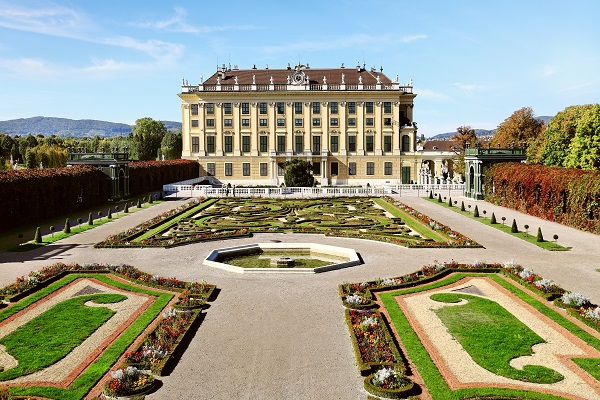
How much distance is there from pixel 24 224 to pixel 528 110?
8315 centimetres

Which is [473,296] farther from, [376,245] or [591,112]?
[591,112]

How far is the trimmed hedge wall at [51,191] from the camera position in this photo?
39.0m

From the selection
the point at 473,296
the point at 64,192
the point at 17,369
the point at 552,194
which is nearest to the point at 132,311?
the point at 17,369

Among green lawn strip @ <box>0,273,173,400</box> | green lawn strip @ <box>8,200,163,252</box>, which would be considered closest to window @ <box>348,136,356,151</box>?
green lawn strip @ <box>8,200,163,252</box>

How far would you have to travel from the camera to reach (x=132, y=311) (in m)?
19.2

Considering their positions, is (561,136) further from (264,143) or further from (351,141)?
(264,143)

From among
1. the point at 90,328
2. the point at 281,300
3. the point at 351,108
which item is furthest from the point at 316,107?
the point at 90,328

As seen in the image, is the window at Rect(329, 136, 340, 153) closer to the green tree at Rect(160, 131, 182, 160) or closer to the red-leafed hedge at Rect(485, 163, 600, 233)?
the red-leafed hedge at Rect(485, 163, 600, 233)

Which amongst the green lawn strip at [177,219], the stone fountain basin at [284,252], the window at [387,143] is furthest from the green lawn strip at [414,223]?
the window at [387,143]

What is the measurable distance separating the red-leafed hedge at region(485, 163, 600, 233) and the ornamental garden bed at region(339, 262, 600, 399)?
15653 mm

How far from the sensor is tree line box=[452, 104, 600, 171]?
215 ft

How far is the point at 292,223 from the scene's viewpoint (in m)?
40.3

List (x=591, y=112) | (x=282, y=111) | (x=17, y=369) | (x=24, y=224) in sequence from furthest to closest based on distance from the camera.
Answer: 1. (x=282, y=111)
2. (x=591, y=112)
3. (x=24, y=224)
4. (x=17, y=369)

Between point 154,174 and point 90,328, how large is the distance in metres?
54.1
